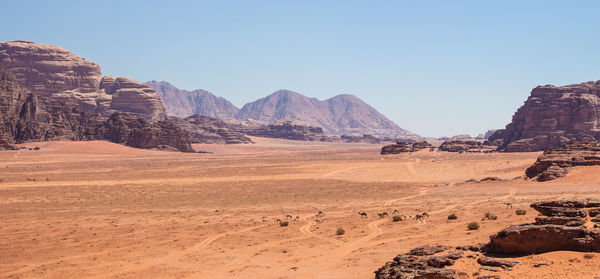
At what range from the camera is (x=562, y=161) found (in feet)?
122

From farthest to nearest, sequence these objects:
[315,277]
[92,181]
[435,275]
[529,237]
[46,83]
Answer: [46,83], [92,181], [315,277], [529,237], [435,275]

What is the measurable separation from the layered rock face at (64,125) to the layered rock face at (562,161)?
81.9 metres

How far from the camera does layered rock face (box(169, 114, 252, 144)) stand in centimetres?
14500

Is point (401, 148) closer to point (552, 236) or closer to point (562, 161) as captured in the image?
point (562, 161)

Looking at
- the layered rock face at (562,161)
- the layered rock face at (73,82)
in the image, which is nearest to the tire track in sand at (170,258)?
the layered rock face at (562,161)

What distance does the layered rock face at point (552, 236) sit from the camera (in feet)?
34.3

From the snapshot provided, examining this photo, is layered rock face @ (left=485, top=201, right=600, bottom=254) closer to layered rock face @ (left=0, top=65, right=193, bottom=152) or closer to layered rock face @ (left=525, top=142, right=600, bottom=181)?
layered rock face @ (left=525, top=142, right=600, bottom=181)

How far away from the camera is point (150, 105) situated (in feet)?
489

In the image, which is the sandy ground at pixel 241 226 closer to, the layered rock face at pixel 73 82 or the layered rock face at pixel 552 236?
the layered rock face at pixel 552 236

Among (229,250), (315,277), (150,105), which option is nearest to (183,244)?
(229,250)

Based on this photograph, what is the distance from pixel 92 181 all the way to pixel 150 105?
109m

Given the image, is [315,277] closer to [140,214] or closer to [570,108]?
[140,214]

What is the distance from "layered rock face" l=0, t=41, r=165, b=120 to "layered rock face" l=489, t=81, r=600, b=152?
3836 inches

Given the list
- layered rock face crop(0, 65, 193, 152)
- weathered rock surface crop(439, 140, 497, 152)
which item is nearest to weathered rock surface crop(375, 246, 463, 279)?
weathered rock surface crop(439, 140, 497, 152)
